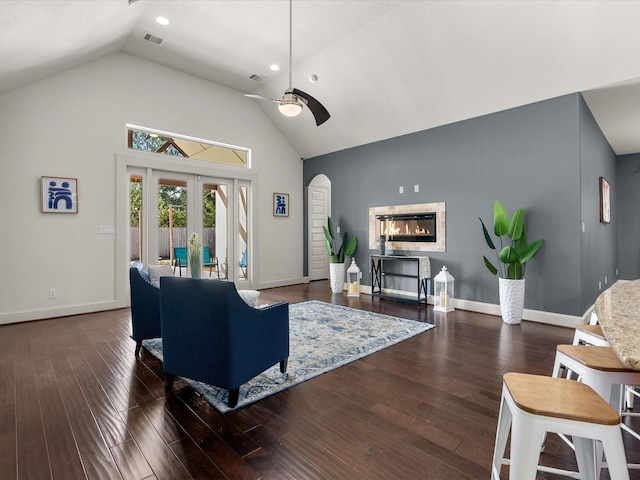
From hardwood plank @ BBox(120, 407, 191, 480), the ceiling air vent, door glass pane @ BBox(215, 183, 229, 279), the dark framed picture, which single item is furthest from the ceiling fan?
the dark framed picture

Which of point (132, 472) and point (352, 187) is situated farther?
point (352, 187)

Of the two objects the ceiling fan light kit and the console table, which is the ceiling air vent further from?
the console table

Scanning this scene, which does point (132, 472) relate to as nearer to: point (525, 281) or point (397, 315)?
point (397, 315)

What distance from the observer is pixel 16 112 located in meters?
4.40

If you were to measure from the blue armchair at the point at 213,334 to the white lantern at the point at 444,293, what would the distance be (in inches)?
131

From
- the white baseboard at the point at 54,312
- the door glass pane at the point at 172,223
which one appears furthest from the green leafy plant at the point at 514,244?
the white baseboard at the point at 54,312

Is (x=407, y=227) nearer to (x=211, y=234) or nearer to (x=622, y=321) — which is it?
(x=211, y=234)

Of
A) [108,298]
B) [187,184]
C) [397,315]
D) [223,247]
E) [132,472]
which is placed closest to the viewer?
[132,472]

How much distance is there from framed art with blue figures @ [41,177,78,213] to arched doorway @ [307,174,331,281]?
4.54 meters

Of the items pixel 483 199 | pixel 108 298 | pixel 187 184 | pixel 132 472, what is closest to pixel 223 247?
pixel 187 184

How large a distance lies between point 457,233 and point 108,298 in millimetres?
5608

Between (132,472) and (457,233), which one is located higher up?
(457,233)

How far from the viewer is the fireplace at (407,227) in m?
5.60

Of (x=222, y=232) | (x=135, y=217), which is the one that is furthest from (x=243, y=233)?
(x=135, y=217)
